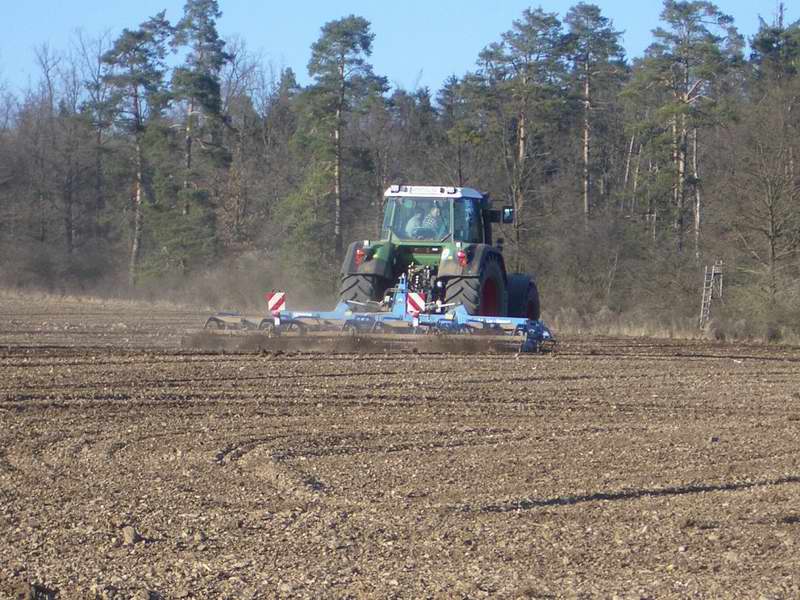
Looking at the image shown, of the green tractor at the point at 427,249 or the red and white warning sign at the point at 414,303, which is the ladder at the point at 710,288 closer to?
the green tractor at the point at 427,249

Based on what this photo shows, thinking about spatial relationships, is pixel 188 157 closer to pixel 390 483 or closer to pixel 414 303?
pixel 414 303

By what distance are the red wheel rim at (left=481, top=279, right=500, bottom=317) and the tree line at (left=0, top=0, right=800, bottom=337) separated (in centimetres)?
936

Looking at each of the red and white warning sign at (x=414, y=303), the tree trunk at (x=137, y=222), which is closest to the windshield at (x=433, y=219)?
the red and white warning sign at (x=414, y=303)

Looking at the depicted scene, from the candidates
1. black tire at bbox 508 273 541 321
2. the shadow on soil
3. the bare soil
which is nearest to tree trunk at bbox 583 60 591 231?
black tire at bbox 508 273 541 321

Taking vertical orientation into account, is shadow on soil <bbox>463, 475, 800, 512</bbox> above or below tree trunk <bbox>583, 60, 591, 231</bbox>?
below

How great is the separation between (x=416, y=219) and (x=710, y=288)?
12.7m

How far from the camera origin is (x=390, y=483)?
6.78 meters

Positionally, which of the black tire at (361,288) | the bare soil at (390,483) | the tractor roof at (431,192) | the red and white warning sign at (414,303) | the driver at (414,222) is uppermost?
the tractor roof at (431,192)

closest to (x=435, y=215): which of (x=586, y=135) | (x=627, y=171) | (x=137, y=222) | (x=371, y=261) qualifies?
(x=371, y=261)

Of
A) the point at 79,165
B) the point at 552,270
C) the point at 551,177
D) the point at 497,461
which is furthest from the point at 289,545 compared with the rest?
the point at 79,165

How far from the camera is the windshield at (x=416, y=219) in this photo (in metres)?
17.0

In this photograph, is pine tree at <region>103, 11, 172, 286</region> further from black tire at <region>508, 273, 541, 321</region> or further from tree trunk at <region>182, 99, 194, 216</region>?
black tire at <region>508, 273, 541, 321</region>

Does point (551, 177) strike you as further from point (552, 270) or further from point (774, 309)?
point (774, 309)

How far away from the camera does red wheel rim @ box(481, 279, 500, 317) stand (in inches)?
669
